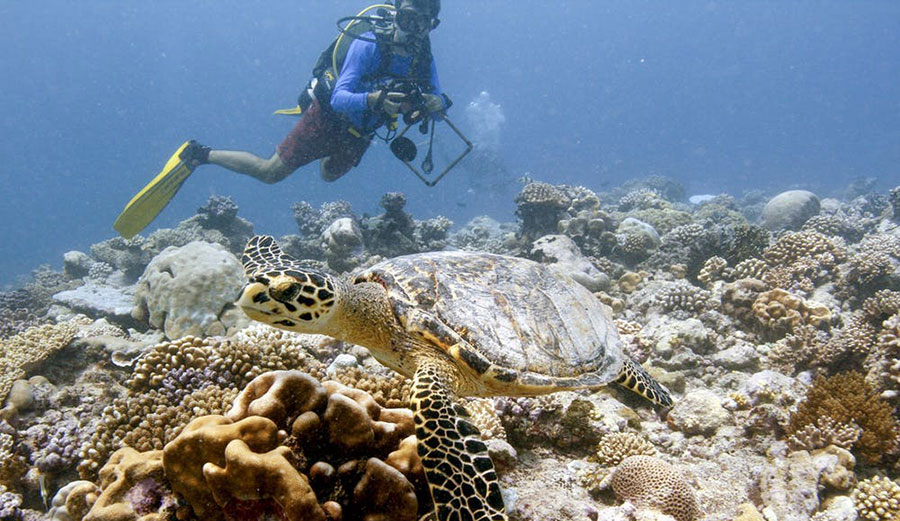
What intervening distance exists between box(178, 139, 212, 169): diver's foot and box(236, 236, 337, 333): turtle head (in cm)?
1058

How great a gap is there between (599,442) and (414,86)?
7991 millimetres

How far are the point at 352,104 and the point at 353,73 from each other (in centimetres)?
109

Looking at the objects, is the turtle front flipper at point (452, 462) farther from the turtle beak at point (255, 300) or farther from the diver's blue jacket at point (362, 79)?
the diver's blue jacket at point (362, 79)

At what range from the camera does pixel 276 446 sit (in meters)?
1.84

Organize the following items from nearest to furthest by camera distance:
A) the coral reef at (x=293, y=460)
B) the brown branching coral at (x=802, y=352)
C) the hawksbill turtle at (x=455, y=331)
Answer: the coral reef at (x=293, y=460)
the hawksbill turtle at (x=455, y=331)
the brown branching coral at (x=802, y=352)

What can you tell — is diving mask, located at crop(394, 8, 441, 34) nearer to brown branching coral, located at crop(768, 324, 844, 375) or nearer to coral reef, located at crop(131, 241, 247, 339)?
coral reef, located at crop(131, 241, 247, 339)

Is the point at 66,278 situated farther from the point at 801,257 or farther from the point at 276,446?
the point at 801,257

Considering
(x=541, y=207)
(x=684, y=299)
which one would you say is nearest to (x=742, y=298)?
(x=684, y=299)

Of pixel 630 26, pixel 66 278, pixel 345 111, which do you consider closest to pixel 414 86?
pixel 345 111

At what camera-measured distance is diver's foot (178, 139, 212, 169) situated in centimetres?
1088

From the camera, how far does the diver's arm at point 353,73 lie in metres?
8.55

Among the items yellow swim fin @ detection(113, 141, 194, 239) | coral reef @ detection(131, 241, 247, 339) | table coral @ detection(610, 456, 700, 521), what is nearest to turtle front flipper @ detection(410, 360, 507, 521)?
table coral @ detection(610, 456, 700, 521)

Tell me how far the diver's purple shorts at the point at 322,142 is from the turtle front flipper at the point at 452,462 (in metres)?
8.48

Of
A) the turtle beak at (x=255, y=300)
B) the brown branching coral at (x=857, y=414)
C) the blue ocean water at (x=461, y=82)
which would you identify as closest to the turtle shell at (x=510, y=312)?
the turtle beak at (x=255, y=300)
